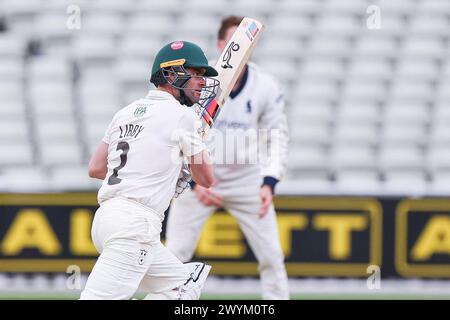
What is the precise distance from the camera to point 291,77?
940cm

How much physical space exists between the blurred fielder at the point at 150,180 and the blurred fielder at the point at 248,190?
1.51 m

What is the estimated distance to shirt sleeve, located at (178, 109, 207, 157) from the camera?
417 centimetres

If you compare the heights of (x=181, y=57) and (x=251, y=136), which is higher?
(x=181, y=57)

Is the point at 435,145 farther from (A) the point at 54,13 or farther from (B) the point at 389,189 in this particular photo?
(A) the point at 54,13

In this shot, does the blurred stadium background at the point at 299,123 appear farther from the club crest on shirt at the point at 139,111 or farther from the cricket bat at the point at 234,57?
the club crest on shirt at the point at 139,111

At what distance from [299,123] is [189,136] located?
15.8ft

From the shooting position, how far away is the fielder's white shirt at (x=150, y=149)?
13.6ft

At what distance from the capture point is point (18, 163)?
828cm

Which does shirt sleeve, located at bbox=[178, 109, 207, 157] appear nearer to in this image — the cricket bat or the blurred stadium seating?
the cricket bat

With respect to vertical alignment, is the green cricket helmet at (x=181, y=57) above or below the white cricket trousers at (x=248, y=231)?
above
